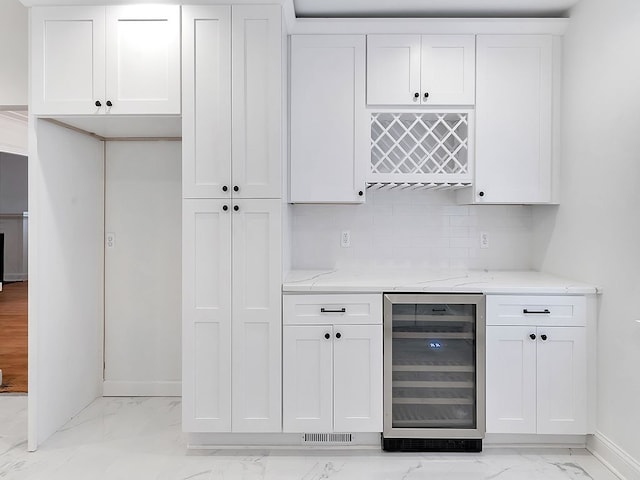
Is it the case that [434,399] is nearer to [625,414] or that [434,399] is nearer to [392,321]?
[392,321]

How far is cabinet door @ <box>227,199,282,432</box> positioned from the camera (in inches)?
94.7

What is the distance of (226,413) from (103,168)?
1.95 m

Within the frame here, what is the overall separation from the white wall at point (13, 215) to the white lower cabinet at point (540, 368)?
8.21 m

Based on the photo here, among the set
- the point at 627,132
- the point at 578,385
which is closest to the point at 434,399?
the point at 578,385

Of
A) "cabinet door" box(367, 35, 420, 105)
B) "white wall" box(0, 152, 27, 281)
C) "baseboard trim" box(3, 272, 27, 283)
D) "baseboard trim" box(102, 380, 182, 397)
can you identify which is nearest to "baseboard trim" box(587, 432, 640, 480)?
"cabinet door" box(367, 35, 420, 105)

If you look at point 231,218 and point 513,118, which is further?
point 513,118

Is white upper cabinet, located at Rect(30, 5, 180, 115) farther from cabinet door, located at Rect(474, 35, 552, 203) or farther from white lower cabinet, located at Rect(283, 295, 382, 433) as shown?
cabinet door, located at Rect(474, 35, 552, 203)

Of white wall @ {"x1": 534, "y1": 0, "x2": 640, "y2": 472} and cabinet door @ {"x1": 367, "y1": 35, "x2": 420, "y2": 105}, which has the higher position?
cabinet door @ {"x1": 367, "y1": 35, "x2": 420, "y2": 105}

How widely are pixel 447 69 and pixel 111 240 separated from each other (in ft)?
8.41

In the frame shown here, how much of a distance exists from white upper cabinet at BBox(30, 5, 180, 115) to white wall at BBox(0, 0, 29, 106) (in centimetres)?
54

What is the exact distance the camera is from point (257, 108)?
2404 millimetres

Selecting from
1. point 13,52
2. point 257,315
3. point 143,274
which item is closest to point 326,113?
point 257,315

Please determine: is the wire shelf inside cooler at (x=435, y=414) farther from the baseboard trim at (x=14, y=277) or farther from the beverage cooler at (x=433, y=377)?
the baseboard trim at (x=14, y=277)

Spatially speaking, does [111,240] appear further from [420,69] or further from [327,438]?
[420,69]
